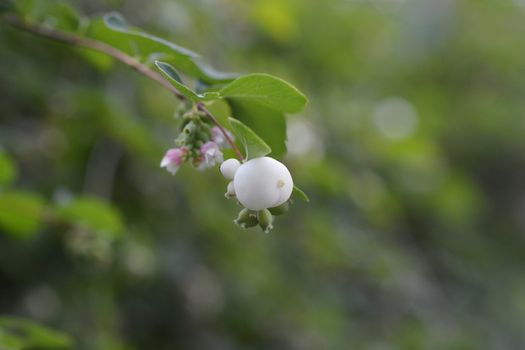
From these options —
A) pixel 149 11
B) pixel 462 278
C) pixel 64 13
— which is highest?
pixel 462 278

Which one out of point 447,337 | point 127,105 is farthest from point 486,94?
point 127,105

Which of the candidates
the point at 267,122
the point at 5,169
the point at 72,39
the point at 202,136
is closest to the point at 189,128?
the point at 202,136

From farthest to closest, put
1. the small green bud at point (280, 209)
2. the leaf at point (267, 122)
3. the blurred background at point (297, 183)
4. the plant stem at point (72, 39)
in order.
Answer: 1. the blurred background at point (297, 183)
2. the plant stem at point (72, 39)
3. the leaf at point (267, 122)
4. the small green bud at point (280, 209)

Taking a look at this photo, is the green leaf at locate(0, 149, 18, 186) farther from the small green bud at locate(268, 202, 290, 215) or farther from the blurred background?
the small green bud at locate(268, 202, 290, 215)

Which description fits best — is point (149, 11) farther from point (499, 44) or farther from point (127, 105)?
point (499, 44)

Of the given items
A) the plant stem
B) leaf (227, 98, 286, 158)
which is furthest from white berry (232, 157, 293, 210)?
the plant stem

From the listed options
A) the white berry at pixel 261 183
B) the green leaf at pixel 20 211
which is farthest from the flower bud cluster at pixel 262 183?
the green leaf at pixel 20 211

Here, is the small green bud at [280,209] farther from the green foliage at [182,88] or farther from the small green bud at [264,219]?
the green foliage at [182,88]
